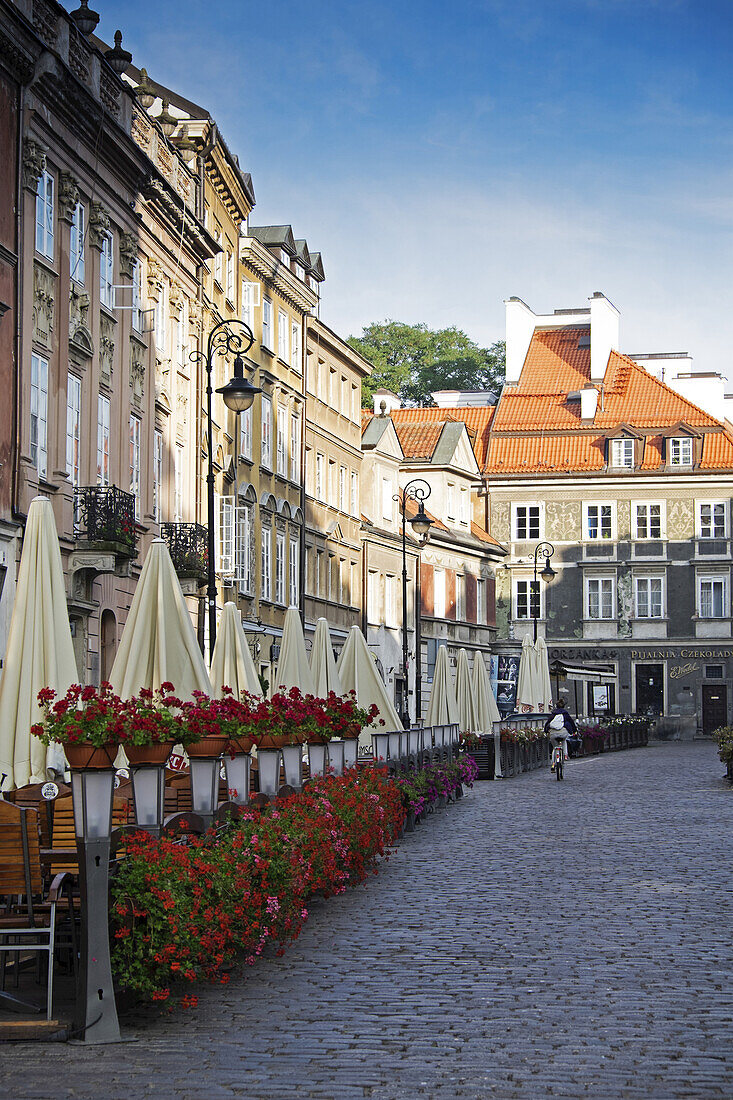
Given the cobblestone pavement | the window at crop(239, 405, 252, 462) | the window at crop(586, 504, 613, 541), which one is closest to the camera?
the cobblestone pavement

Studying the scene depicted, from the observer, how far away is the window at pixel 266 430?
45.4 m

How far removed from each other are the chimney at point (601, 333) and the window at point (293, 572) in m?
34.4

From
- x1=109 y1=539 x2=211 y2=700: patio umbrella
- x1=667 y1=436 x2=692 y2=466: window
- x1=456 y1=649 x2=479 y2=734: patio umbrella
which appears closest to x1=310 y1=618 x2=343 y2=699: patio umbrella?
x1=456 y1=649 x2=479 y2=734: patio umbrella

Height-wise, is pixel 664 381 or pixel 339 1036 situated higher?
pixel 664 381

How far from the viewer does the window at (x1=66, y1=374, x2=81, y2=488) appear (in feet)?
89.0

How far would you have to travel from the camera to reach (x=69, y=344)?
2730 cm

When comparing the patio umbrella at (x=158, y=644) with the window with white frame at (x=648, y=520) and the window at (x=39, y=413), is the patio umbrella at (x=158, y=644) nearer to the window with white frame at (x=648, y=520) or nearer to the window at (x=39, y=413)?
the window at (x=39, y=413)

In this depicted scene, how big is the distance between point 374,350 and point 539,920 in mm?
73973

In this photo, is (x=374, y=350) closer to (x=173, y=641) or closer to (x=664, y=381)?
(x=664, y=381)

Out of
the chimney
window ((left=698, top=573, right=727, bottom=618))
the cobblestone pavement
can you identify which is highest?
the chimney

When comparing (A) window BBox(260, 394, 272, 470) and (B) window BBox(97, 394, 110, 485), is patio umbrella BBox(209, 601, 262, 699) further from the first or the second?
(A) window BBox(260, 394, 272, 470)

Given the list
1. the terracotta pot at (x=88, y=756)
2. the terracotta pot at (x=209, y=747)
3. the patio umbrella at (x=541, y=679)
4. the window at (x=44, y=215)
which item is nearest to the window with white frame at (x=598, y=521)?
the patio umbrella at (x=541, y=679)

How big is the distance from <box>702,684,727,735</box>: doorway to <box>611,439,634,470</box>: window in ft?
35.3

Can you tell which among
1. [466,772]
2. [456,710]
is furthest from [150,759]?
[456,710]
